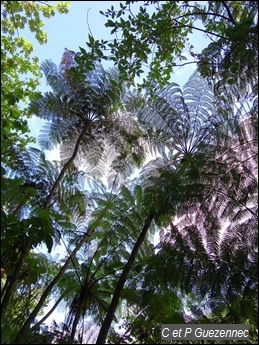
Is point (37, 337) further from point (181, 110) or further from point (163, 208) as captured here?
point (181, 110)

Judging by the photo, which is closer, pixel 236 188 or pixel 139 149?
pixel 236 188

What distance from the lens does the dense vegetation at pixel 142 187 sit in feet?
10.2

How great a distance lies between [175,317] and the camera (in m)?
3.13

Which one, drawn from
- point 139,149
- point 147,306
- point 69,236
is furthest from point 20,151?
point 147,306

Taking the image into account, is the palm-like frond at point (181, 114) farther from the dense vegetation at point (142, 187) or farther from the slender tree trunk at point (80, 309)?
the slender tree trunk at point (80, 309)

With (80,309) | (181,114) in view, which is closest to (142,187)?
(181,114)

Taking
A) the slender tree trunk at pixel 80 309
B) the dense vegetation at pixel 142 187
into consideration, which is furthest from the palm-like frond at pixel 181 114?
the slender tree trunk at pixel 80 309

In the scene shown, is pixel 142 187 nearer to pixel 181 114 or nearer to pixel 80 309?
pixel 181 114

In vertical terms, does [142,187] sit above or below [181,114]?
below

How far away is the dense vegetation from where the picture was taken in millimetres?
3107

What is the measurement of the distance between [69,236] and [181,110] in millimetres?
2671

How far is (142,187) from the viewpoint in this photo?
5.38 metres

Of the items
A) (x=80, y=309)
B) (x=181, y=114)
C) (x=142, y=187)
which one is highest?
(x=181, y=114)

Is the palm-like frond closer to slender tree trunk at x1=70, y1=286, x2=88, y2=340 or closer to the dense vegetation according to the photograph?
the dense vegetation
